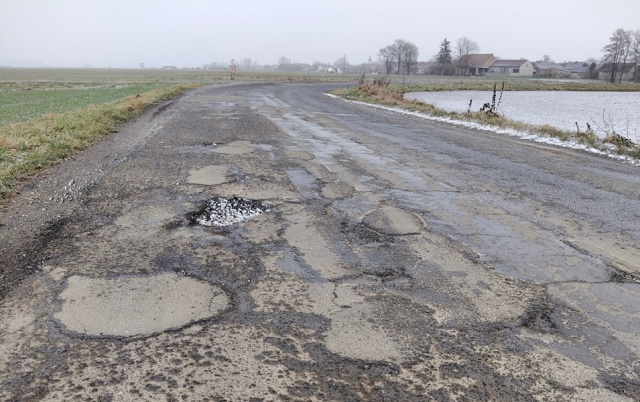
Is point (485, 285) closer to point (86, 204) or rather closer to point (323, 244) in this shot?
point (323, 244)

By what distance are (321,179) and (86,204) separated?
9.72 feet

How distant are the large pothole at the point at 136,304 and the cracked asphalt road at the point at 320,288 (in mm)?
13

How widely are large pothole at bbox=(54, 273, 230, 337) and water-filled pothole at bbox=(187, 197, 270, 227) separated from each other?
1.28m

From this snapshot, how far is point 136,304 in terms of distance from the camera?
9.25 feet

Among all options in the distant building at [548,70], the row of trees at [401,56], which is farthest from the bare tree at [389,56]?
the distant building at [548,70]

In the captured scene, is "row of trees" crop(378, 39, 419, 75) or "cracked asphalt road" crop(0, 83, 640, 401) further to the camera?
"row of trees" crop(378, 39, 419, 75)

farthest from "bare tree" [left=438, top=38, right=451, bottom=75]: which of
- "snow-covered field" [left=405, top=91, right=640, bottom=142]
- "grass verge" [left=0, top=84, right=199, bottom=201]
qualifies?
"grass verge" [left=0, top=84, right=199, bottom=201]

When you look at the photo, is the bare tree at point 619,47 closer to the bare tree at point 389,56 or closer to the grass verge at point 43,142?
the bare tree at point 389,56

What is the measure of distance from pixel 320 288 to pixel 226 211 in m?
2.02

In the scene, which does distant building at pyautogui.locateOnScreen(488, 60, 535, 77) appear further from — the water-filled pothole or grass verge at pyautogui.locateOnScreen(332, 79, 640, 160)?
the water-filled pothole

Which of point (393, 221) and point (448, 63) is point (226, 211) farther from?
point (448, 63)

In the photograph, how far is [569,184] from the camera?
21.1 ft

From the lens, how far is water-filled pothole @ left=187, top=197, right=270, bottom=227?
4.50 metres

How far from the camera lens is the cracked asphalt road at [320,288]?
7.15 feet
